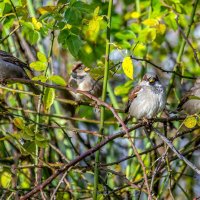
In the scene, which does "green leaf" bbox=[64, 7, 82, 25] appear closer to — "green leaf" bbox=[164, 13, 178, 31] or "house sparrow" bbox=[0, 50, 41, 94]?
"green leaf" bbox=[164, 13, 178, 31]

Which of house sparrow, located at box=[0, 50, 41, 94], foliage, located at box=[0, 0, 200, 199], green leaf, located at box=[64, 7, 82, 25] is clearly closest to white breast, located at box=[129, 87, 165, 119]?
foliage, located at box=[0, 0, 200, 199]

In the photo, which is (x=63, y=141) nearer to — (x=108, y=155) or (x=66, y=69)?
(x=108, y=155)

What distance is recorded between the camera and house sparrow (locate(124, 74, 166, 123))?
4059 millimetres

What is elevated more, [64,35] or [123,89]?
[64,35]

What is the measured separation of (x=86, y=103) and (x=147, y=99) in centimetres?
62

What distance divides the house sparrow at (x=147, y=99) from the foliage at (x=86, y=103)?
0.11 m

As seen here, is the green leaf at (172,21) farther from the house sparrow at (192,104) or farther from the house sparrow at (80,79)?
the house sparrow at (80,79)

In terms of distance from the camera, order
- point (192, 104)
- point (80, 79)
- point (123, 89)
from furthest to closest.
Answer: point (80, 79) < point (192, 104) < point (123, 89)

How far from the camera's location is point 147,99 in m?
4.17

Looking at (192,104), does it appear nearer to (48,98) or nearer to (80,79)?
(80,79)

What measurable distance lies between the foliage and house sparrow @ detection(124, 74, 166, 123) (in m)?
0.11

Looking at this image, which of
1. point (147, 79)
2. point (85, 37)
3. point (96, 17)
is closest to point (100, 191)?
point (96, 17)

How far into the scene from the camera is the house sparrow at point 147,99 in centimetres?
406

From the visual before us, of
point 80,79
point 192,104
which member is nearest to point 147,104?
point 192,104
